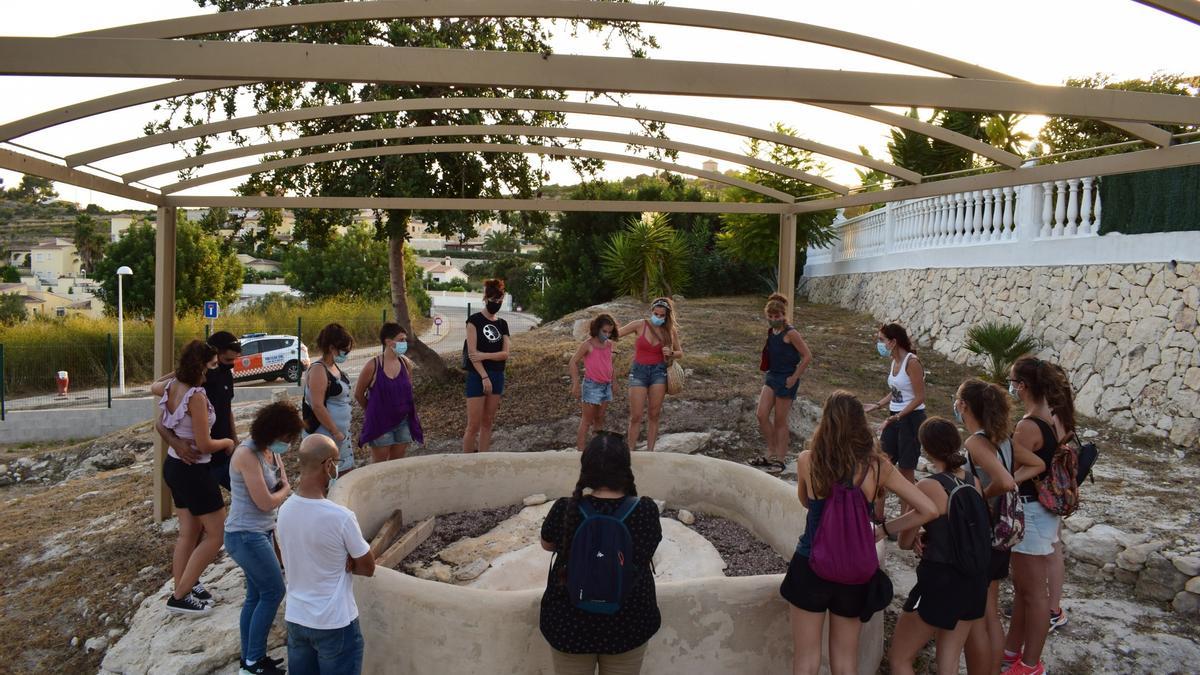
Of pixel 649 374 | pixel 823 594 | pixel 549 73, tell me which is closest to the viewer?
pixel 549 73

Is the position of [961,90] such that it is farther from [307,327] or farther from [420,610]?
[307,327]

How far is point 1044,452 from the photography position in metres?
3.78

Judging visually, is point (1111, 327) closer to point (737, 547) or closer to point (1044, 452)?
point (737, 547)

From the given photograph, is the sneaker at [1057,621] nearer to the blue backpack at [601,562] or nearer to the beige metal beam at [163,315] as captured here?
the blue backpack at [601,562]

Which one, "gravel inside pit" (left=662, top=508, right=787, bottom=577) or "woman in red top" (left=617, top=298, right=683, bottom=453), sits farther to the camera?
"woman in red top" (left=617, top=298, right=683, bottom=453)

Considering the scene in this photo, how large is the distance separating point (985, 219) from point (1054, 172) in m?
7.49

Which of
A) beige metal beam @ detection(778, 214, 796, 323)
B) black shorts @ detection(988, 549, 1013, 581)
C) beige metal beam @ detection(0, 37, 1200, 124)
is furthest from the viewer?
beige metal beam @ detection(778, 214, 796, 323)

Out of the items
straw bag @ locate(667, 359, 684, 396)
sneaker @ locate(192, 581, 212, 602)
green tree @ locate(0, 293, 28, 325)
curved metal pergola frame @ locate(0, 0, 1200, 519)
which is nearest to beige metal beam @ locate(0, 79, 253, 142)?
curved metal pergola frame @ locate(0, 0, 1200, 519)

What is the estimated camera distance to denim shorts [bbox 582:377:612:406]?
6.94 m

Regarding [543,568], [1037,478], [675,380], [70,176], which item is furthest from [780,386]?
[70,176]

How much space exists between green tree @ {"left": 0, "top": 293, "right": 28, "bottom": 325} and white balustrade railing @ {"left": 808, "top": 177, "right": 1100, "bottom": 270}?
26608 millimetres

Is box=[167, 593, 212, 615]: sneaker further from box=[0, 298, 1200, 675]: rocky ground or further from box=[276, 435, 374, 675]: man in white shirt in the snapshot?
box=[276, 435, 374, 675]: man in white shirt

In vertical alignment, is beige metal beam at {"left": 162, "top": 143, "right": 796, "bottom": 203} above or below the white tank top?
above

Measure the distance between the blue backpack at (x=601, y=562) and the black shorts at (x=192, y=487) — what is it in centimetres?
258
